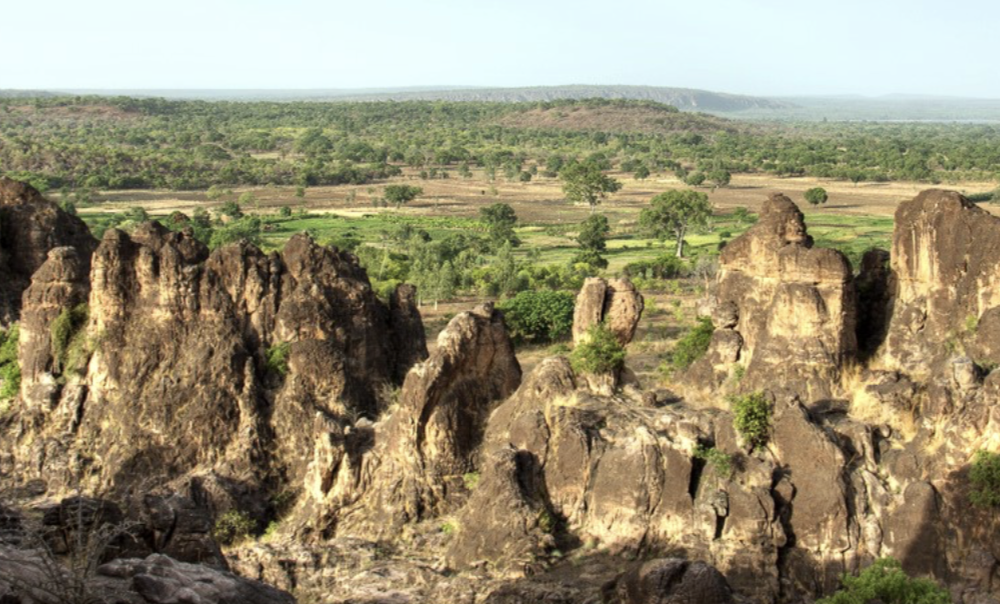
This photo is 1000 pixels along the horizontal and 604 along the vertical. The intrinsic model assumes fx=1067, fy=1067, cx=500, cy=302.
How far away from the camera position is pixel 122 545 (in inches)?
612

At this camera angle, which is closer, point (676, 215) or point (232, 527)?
point (232, 527)

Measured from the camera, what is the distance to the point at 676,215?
7856 cm

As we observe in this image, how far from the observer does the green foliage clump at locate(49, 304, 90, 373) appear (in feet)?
81.2

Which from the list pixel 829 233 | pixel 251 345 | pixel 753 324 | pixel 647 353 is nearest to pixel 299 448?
pixel 251 345

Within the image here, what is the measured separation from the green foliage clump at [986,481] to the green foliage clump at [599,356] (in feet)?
24.3

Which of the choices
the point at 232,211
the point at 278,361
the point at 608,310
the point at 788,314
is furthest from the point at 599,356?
the point at 232,211

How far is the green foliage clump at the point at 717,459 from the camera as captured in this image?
1911cm

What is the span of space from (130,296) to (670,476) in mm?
13167

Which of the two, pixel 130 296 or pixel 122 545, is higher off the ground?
pixel 130 296

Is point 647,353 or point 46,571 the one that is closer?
point 46,571

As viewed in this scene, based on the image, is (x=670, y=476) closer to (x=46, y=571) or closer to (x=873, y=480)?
(x=873, y=480)

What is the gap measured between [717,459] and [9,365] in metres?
18.0

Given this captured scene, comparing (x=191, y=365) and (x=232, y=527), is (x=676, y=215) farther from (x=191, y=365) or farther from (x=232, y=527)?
(x=232, y=527)

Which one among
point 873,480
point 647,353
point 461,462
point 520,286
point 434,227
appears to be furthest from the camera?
point 434,227
